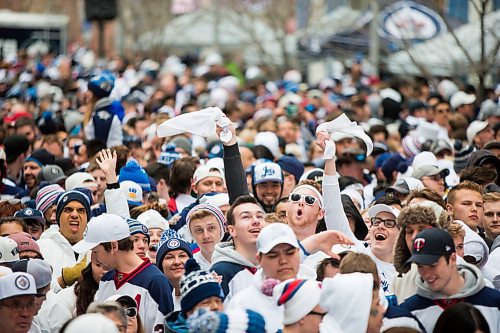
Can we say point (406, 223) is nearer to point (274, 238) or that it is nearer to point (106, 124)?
point (274, 238)

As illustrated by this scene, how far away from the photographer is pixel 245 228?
9141 millimetres

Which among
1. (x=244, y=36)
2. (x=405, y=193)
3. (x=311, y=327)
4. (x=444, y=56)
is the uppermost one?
(x=311, y=327)

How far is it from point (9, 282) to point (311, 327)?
2.03m

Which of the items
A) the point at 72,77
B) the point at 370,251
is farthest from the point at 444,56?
the point at 370,251

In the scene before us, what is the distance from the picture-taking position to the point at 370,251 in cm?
1005

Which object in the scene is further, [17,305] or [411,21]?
[411,21]

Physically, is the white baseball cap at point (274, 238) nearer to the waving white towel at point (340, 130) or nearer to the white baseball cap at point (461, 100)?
the waving white towel at point (340, 130)

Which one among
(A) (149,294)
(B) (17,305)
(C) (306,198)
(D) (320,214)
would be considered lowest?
(A) (149,294)

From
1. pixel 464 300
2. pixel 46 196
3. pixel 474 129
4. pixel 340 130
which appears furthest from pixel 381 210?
pixel 474 129

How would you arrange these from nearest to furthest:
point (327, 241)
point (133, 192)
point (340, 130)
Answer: point (327, 241) < point (340, 130) < point (133, 192)

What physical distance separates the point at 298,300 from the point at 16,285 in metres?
1.91

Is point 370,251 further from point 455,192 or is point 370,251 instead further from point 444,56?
point 444,56

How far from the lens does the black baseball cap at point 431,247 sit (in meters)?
8.05

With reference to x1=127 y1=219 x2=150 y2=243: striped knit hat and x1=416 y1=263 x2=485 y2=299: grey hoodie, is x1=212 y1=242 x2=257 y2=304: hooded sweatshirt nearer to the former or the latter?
x1=127 y1=219 x2=150 y2=243: striped knit hat
